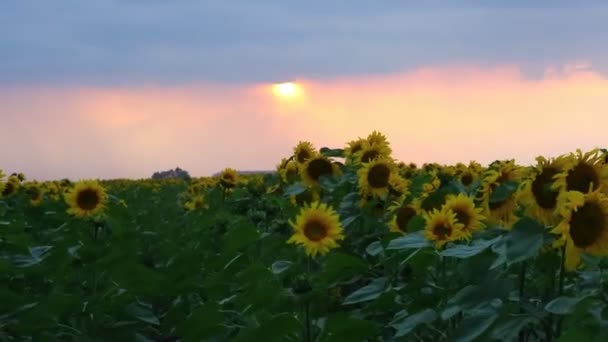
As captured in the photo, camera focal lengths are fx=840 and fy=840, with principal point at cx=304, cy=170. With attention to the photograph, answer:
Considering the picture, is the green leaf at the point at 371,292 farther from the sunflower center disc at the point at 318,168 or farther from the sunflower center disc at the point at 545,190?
the sunflower center disc at the point at 318,168

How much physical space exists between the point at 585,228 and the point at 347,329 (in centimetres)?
117

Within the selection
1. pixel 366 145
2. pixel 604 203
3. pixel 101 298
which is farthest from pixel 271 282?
pixel 366 145

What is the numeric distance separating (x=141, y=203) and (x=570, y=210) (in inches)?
636

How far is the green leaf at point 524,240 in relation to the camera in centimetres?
261

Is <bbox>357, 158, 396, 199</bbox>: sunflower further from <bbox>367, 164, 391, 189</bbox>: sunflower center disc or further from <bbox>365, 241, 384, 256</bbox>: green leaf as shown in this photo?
<bbox>365, 241, 384, 256</bbox>: green leaf

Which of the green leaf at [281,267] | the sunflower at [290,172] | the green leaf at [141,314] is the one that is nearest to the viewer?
the green leaf at [281,267]

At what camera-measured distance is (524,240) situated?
271 cm

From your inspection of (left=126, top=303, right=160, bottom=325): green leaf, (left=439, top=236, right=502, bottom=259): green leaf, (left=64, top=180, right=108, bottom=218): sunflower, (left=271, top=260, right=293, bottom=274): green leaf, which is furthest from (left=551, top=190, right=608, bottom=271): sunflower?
(left=64, top=180, right=108, bottom=218): sunflower

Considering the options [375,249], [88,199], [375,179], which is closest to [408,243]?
[375,249]

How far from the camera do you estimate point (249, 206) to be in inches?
339

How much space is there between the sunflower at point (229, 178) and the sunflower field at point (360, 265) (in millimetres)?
1176

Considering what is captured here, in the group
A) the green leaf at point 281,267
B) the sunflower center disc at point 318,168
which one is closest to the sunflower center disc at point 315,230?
the green leaf at point 281,267

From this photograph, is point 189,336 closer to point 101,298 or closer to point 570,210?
point 101,298

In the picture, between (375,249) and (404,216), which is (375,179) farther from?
(375,249)
